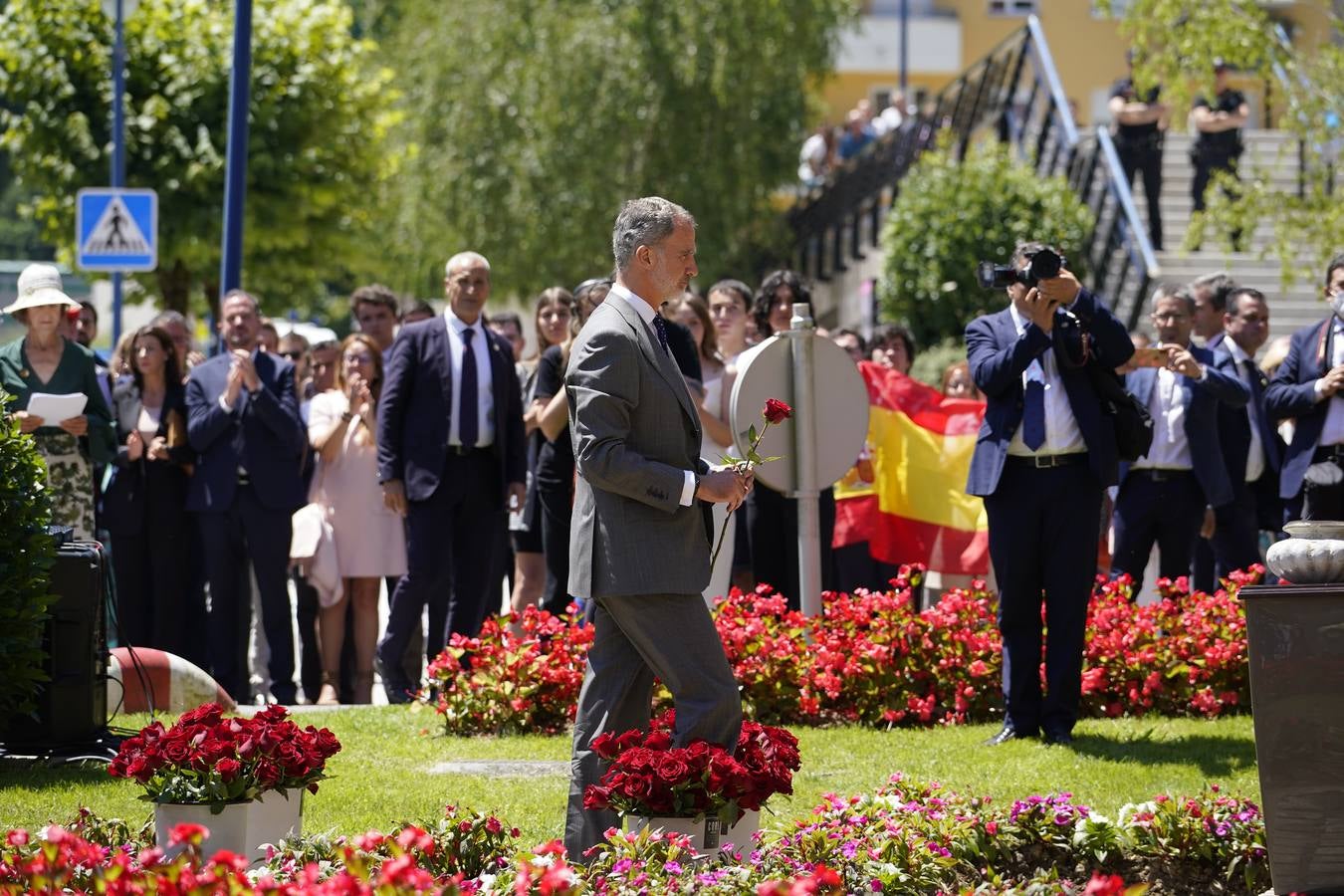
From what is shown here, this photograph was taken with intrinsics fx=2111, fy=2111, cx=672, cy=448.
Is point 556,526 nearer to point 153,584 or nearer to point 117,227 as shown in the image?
point 153,584

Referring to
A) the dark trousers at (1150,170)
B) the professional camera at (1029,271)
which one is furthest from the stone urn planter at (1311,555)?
the dark trousers at (1150,170)

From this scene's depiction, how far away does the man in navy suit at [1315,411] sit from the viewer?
10.2m

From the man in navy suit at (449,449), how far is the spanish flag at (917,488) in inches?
102

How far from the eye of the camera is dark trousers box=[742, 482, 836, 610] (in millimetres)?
11180

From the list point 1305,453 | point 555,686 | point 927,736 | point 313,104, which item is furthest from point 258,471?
point 313,104

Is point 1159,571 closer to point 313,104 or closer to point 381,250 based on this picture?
point 313,104

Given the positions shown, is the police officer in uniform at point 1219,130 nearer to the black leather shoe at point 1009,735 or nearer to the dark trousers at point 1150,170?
the dark trousers at point 1150,170

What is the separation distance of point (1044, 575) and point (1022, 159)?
16.5 m

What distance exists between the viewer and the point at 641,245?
627 cm

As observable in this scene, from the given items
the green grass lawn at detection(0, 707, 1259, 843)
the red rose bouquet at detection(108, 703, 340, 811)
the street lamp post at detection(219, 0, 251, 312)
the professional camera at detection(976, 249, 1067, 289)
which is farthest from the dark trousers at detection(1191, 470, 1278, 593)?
the red rose bouquet at detection(108, 703, 340, 811)

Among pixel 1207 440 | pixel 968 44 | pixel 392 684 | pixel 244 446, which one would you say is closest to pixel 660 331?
pixel 392 684

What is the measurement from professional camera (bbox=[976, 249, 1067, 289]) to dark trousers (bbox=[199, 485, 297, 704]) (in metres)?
4.62

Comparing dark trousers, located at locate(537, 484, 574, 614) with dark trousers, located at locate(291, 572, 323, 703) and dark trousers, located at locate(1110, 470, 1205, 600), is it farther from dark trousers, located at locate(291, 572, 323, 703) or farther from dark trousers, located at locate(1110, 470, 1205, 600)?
dark trousers, located at locate(1110, 470, 1205, 600)

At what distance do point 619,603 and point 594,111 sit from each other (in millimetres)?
23066
